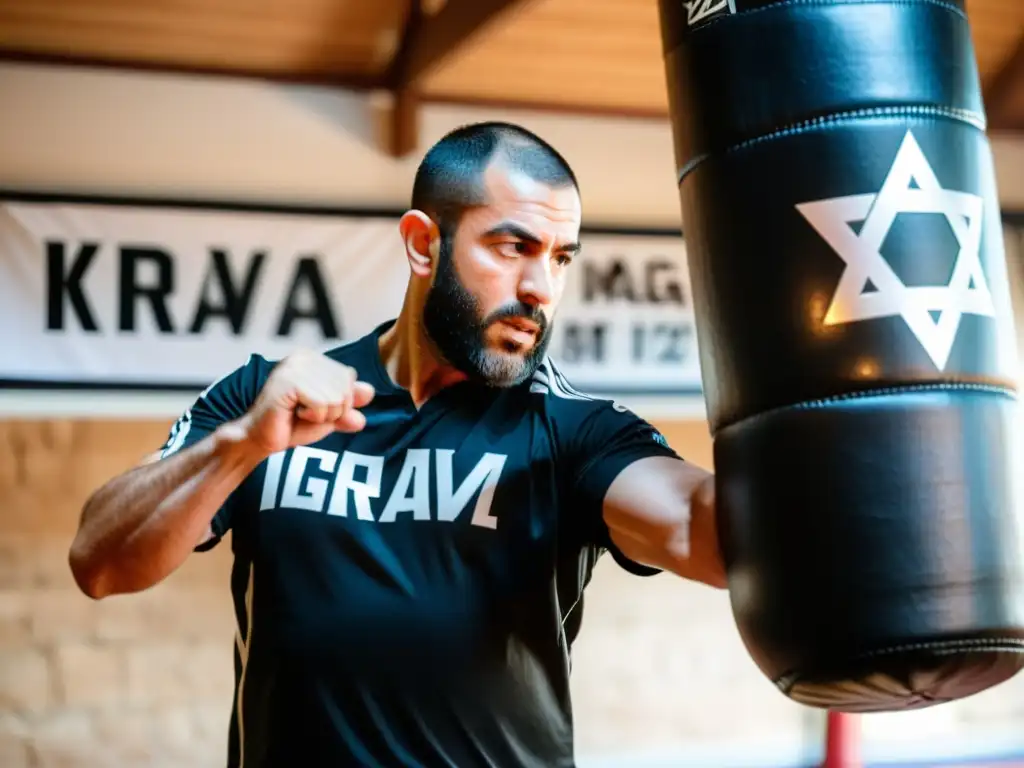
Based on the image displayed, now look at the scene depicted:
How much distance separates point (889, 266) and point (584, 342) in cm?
316

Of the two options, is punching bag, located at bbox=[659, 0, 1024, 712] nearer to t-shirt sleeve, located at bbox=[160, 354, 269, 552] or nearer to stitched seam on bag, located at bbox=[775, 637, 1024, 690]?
stitched seam on bag, located at bbox=[775, 637, 1024, 690]

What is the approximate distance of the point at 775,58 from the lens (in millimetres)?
1250

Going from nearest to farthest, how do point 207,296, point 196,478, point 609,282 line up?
point 196,478, point 207,296, point 609,282

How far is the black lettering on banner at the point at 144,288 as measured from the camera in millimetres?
3936

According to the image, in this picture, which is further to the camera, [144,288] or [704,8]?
[144,288]

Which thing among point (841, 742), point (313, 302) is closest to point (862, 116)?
point (313, 302)

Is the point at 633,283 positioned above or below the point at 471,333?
above

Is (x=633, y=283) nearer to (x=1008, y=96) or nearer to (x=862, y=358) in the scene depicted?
(x=1008, y=96)

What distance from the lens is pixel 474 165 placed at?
5.26 ft

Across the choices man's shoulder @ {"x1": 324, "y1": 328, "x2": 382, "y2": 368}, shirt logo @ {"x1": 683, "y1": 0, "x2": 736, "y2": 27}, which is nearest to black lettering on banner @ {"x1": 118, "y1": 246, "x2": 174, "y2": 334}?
man's shoulder @ {"x1": 324, "y1": 328, "x2": 382, "y2": 368}

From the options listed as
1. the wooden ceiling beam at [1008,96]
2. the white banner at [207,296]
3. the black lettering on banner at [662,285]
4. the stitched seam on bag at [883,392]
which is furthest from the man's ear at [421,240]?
the wooden ceiling beam at [1008,96]

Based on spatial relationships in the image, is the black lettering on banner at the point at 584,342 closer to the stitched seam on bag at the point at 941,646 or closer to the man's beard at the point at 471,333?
the man's beard at the point at 471,333

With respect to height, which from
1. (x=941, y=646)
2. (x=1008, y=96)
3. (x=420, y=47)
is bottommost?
(x=941, y=646)

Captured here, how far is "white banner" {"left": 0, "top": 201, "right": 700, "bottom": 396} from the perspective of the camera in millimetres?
3887
